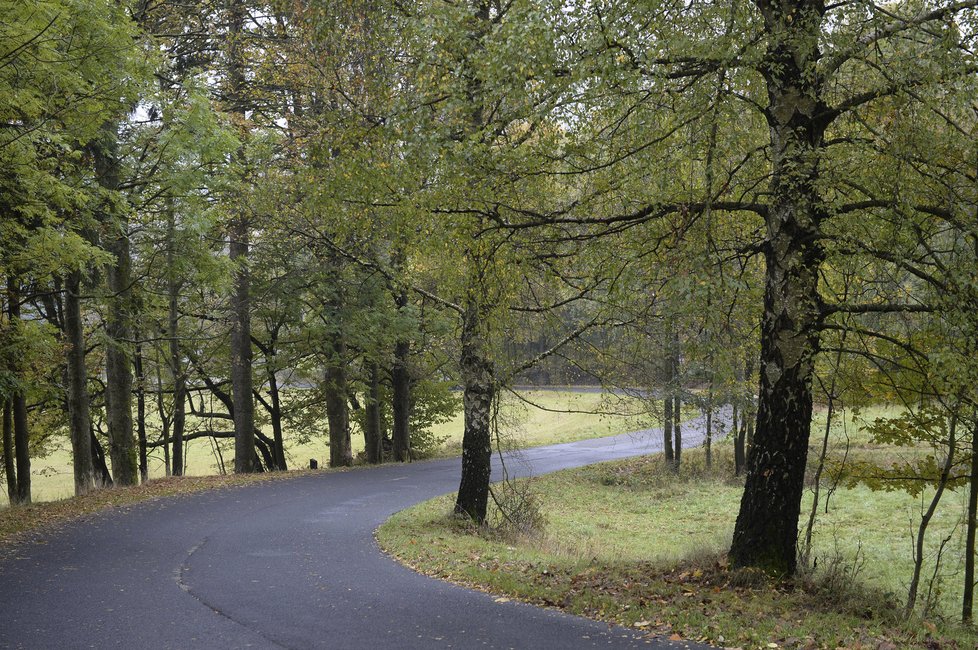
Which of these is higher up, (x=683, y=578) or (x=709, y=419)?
(x=709, y=419)

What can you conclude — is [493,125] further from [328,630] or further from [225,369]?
[225,369]

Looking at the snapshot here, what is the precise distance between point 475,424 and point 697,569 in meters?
5.02

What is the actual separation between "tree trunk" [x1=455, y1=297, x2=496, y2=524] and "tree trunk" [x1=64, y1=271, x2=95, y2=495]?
8825mm

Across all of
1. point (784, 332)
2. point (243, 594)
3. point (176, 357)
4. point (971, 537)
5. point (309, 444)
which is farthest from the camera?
point (309, 444)

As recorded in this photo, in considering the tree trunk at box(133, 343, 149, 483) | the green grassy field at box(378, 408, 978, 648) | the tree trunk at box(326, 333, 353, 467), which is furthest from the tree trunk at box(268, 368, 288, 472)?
the green grassy field at box(378, 408, 978, 648)

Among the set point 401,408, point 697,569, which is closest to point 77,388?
point 401,408

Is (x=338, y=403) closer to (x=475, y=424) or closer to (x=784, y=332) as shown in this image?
(x=475, y=424)

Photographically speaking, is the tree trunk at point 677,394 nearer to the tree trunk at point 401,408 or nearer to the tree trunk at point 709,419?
the tree trunk at point 709,419

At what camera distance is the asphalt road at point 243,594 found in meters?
6.87

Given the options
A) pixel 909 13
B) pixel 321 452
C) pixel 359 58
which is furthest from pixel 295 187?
pixel 321 452

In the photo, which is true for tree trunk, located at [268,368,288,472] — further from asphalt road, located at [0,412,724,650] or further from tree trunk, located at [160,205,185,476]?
asphalt road, located at [0,412,724,650]

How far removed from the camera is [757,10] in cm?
809

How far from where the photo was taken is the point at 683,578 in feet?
27.7

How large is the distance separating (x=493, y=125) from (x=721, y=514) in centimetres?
1357
